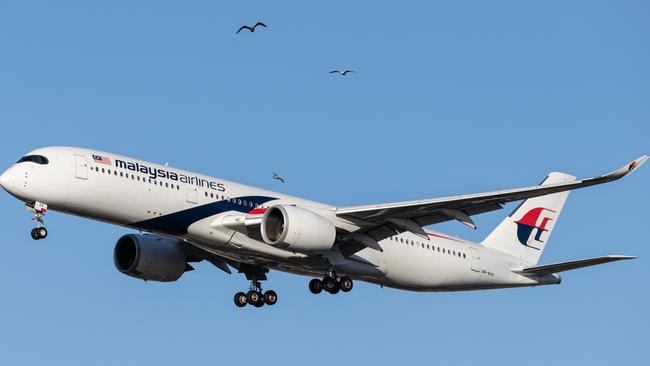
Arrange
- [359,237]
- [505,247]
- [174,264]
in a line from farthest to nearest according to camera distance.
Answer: [505,247], [174,264], [359,237]

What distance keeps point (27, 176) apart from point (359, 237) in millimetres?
12269

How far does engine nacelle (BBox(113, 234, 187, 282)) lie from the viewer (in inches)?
1938

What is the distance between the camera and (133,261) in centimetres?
4966

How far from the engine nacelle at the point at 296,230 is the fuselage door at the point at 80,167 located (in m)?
6.42

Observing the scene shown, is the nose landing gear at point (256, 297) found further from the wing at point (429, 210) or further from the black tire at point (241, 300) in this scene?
the wing at point (429, 210)

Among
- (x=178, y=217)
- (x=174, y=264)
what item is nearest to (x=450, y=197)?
(x=178, y=217)

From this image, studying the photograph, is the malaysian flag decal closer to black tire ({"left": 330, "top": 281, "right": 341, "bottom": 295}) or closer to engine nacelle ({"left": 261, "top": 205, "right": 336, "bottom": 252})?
engine nacelle ({"left": 261, "top": 205, "right": 336, "bottom": 252})

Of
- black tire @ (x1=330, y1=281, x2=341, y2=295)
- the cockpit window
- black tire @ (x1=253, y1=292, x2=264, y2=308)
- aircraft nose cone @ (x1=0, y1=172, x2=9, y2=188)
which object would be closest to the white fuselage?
aircraft nose cone @ (x1=0, y1=172, x2=9, y2=188)

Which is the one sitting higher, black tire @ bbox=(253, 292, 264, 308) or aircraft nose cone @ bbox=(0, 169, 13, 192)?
aircraft nose cone @ bbox=(0, 169, 13, 192)

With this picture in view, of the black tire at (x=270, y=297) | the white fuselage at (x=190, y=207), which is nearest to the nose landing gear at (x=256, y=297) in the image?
the black tire at (x=270, y=297)

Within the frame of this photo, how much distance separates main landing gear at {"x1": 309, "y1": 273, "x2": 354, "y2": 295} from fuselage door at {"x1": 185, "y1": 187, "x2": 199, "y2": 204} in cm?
612

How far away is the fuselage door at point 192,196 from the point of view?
43938mm

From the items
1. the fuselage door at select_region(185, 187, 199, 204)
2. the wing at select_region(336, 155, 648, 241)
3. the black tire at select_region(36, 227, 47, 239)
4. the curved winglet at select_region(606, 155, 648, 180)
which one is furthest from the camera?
the fuselage door at select_region(185, 187, 199, 204)

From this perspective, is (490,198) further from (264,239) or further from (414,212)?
(264,239)
